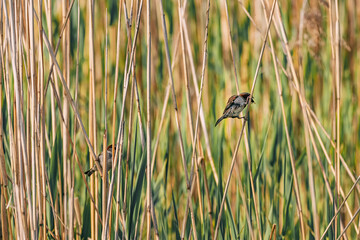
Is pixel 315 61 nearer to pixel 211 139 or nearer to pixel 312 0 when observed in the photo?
pixel 312 0

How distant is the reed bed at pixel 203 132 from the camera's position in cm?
140

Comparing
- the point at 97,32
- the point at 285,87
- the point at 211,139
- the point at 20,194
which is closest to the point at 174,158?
the point at 211,139

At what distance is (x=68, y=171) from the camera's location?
1.35m

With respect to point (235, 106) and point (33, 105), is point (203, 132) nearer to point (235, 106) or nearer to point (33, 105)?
point (235, 106)

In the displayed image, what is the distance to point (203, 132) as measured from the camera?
170 cm

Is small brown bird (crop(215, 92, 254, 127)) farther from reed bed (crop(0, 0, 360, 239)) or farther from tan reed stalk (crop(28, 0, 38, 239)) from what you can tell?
tan reed stalk (crop(28, 0, 38, 239))

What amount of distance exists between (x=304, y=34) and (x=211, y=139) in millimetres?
774

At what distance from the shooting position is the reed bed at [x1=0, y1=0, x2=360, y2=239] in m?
1.40

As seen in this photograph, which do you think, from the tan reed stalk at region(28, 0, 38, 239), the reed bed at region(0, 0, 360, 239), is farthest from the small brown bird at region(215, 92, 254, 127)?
the tan reed stalk at region(28, 0, 38, 239)

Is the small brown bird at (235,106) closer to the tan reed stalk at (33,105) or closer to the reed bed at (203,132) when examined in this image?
the reed bed at (203,132)

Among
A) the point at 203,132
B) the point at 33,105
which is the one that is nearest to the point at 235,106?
→ the point at 203,132

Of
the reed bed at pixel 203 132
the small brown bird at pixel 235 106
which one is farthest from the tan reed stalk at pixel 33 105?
the small brown bird at pixel 235 106

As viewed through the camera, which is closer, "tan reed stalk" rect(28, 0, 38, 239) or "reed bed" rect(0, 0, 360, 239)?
"tan reed stalk" rect(28, 0, 38, 239)

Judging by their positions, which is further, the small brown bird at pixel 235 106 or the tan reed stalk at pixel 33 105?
the small brown bird at pixel 235 106
